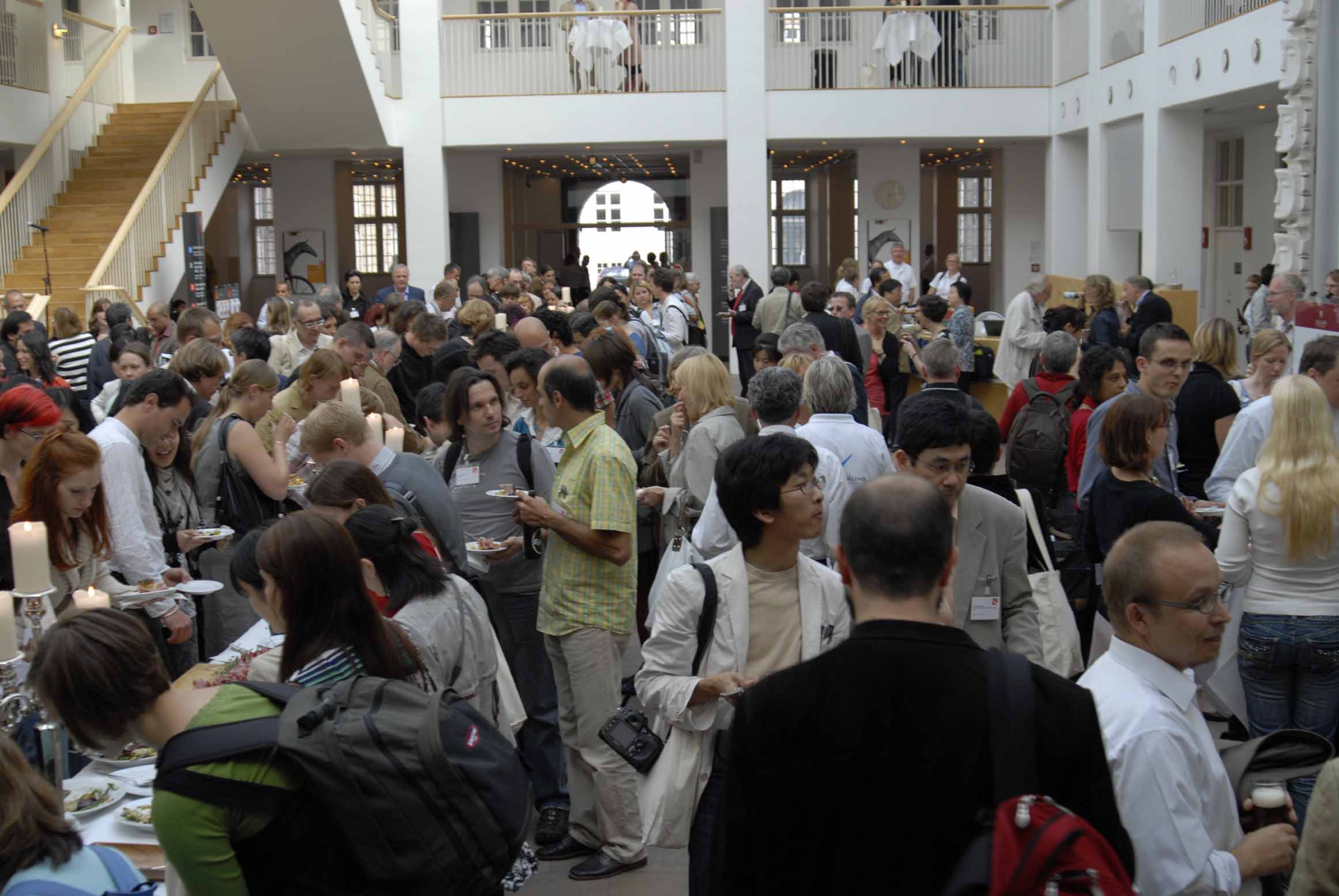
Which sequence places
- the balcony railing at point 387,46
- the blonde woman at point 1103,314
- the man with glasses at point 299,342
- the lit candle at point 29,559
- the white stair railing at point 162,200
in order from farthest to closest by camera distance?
the balcony railing at point 387,46, the white stair railing at point 162,200, the blonde woman at point 1103,314, the man with glasses at point 299,342, the lit candle at point 29,559

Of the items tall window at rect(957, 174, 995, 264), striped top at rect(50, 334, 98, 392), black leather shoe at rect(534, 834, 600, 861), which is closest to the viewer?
black leather shoe at rect(534, 834, 600, 861)

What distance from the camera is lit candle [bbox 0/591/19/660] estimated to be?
3395mm

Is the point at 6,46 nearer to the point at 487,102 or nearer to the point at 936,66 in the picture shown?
the point at 487,102

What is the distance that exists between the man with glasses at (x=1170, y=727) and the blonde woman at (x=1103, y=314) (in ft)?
32.3

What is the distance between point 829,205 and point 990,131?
5.83 meters

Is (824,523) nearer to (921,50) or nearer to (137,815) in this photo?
(137,815)

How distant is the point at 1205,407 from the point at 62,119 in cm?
1941

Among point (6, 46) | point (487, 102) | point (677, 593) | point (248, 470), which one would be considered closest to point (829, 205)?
point (487, 102)

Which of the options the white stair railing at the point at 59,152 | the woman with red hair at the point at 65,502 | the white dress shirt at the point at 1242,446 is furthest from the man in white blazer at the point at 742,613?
the white stair railing at the point at 59,152

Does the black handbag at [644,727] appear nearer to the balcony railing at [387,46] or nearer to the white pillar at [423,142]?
the balcony railing at [387,46]

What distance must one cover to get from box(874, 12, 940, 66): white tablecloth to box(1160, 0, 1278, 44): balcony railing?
5.11 m

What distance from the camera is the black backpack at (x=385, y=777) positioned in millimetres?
2475

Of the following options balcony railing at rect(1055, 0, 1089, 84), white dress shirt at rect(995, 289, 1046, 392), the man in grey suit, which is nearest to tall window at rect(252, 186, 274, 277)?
balcony railing at rect(1055, 0, 1089, 84)

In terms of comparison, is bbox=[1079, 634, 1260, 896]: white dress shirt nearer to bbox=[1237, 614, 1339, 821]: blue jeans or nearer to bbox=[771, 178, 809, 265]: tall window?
bbox=[1237, 614, 1339, 821]: blue jeans
